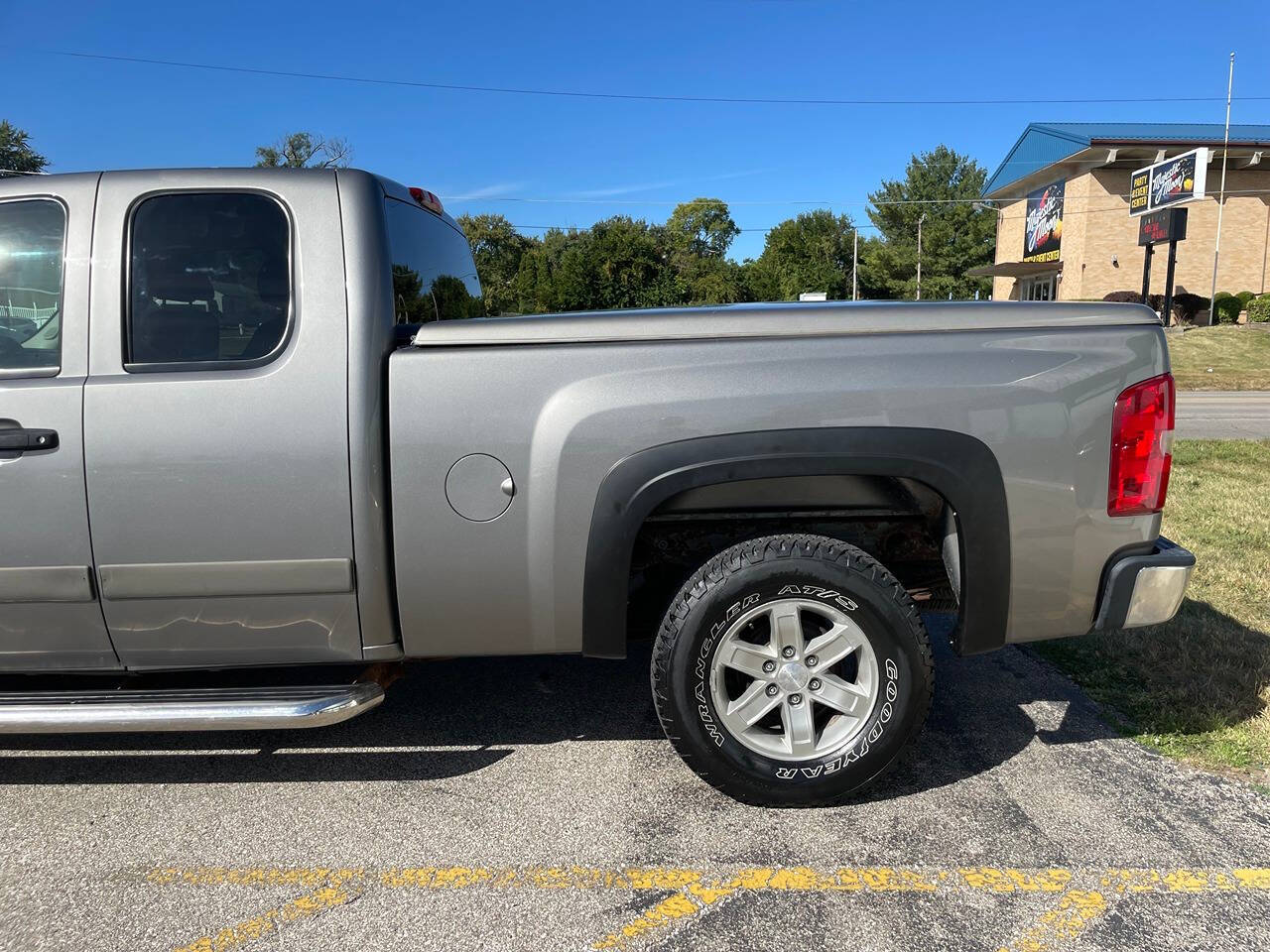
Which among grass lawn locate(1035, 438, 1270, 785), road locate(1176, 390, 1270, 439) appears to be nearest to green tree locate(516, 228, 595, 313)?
road locate(1176, 390, 1270, 439)

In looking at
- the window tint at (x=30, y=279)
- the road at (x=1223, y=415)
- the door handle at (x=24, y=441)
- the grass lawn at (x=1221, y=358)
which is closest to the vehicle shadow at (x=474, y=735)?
the door handle at (x=24, y=441)

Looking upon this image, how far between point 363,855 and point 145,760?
3.93ft

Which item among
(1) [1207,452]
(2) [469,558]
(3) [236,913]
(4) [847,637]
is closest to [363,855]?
(3) [236,913]

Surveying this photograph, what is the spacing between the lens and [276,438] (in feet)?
9.09

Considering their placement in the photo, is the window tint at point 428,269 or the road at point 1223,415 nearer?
the window tint at point 428,269

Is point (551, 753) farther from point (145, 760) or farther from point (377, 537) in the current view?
point (145, 760)

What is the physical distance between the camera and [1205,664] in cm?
407

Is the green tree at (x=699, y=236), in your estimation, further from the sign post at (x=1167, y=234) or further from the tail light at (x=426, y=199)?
the tail light at (x=426, y=199)

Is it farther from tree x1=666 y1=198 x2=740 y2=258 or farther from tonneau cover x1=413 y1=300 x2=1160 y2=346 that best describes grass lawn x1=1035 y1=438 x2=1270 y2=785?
tree x1=666 y1=198 x2=740 y2=258

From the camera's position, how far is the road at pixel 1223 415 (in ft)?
38.4

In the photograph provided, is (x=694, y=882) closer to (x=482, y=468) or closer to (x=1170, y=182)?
(x=482, y=468)

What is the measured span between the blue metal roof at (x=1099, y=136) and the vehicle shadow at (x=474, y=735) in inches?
1578

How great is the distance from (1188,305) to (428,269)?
38909 millimetres

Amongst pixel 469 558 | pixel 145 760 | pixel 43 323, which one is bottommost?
pixel 145 760
